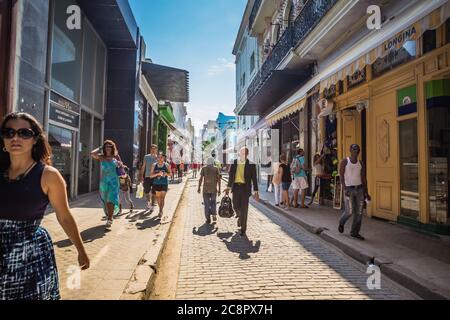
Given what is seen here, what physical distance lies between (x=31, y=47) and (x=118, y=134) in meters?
7.67

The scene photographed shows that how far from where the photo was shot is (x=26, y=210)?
77.8 inches

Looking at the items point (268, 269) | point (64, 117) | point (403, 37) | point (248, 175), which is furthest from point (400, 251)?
point (64, 117)

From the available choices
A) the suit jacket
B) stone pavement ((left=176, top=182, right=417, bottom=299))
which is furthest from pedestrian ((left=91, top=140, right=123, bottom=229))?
the suit jacket

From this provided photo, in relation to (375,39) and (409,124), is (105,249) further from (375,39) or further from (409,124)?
(409,124)

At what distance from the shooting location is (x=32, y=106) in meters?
6.82

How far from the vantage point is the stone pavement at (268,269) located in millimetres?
3809

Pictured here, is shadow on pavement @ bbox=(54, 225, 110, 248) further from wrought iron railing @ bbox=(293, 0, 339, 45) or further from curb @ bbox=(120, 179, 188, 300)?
wrought iron railing @ bbox=(293, 0, 339, 45)

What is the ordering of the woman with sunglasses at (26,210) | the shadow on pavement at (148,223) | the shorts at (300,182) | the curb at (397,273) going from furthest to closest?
the shorts at (300,182)
the shadow on pavement at (148,223)
the curb at (397,273)
the woman with sunglasses at (26,210)

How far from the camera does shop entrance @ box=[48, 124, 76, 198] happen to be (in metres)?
9.41

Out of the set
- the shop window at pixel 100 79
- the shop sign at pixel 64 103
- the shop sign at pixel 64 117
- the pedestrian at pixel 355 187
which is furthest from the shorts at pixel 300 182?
the shop window at pixel 100 79

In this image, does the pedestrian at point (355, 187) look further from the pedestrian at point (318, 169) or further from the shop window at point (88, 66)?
the shop window at point (88, 66)

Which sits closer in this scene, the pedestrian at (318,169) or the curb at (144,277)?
the curb at (144,277)

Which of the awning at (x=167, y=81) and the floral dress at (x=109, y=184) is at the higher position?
the awning at (x=167, y=81)
